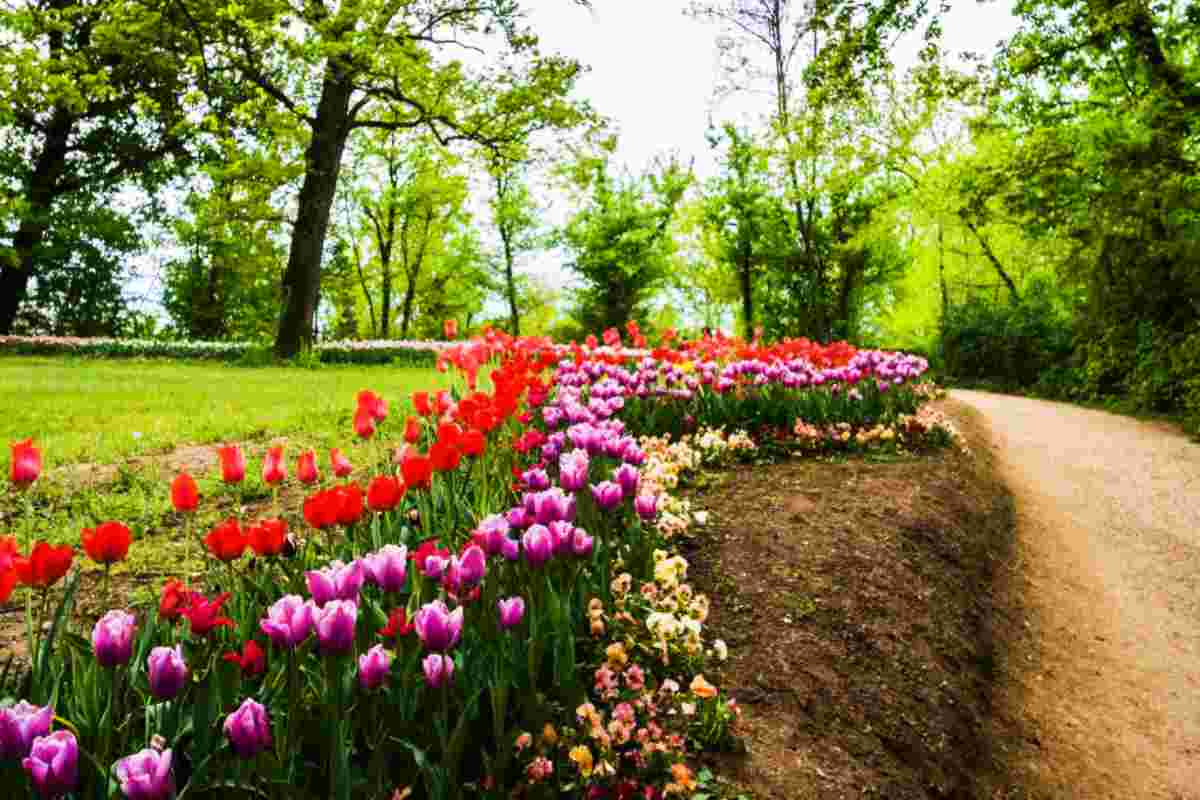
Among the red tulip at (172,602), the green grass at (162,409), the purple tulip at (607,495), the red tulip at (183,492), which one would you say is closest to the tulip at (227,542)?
the red tulip at (172,602)

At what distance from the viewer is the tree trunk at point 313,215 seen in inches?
672

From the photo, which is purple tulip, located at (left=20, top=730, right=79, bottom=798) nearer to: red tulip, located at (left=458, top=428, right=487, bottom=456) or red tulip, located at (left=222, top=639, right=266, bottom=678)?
red tulip, located at (left=222, top=639, right=266, bottom=678)

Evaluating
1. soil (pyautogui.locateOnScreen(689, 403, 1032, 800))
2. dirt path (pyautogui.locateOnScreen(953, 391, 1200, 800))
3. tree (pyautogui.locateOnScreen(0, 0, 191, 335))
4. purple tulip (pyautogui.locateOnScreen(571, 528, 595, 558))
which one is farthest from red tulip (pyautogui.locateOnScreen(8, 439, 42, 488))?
tree (pyautogui.locateOnScreen(0, 0, 191, 335))

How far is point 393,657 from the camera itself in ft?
6.28

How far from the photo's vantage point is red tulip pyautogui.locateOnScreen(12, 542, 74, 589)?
1.78 m

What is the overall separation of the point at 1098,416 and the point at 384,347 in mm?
16447

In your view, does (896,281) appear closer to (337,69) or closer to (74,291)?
(337,69)

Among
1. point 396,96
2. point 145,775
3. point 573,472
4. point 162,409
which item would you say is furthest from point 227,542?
point 396,96

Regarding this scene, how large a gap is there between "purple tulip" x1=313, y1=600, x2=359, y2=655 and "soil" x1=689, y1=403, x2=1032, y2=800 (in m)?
1.37

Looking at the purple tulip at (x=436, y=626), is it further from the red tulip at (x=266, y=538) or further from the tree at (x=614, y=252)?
the tree at (x=614, y=252)

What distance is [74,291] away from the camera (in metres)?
27.7

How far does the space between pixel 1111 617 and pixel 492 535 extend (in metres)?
4.73

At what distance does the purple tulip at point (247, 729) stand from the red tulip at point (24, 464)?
1.21 meters

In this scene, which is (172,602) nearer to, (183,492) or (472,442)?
(183,492)
